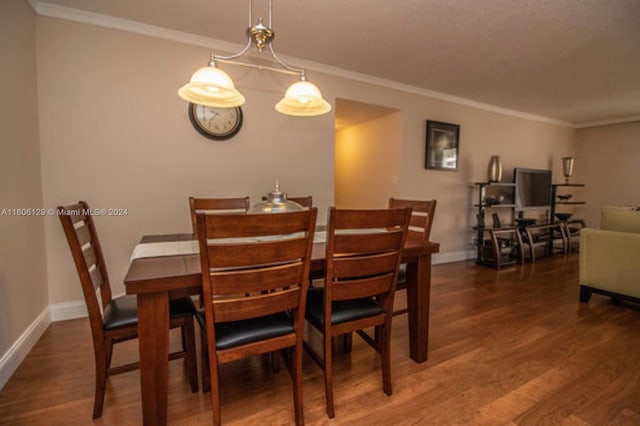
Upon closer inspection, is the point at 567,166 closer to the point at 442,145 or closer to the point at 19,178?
the point at 442,145

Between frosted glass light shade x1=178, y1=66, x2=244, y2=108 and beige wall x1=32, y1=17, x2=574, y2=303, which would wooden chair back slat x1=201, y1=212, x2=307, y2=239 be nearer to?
frosted glass light shade x1=178, y1=66, x2=244, y2=108

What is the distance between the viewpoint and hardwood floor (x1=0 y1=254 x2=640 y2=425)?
145 centimetres

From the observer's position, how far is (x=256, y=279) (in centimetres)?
119

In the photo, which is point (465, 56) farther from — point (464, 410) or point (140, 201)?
point (140, 201)

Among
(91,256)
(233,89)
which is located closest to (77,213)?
(91,256)

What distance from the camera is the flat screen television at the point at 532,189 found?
4.77 metres

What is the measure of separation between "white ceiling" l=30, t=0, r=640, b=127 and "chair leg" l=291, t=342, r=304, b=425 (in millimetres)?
2267

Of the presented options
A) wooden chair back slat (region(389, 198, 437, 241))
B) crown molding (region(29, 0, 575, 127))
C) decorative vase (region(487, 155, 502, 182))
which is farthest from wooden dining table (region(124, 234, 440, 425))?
decorative vase (region(487, 155, 502, 182))

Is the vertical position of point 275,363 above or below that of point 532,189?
below

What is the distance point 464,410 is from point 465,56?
121 inches

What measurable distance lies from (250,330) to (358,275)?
545 millimetres

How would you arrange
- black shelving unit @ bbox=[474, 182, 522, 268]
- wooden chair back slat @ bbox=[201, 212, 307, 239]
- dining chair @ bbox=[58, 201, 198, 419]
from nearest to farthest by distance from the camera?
wooden chair back slat @ bbox=[201, 212, 307, 239], dining chair @ bbox=[58, 201, 198, 419], black shelving unit @ bbox=[474, 182, 522, 268]

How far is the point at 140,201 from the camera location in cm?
261

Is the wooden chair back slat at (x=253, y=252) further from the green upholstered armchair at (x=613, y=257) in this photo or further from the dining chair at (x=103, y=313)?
the green upholstered armchair at (x=613, y=257)
